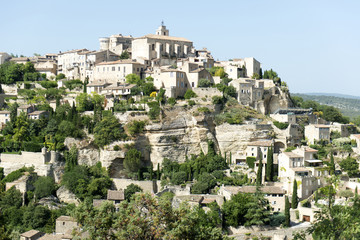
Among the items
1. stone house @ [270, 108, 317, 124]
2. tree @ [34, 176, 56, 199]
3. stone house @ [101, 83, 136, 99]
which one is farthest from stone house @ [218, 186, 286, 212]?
stone house @ [101, 83, 136, 99]

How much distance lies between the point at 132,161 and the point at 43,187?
9.08 metres

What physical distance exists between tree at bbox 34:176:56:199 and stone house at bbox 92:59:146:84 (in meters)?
19.4

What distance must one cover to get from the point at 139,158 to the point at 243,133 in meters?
11.7

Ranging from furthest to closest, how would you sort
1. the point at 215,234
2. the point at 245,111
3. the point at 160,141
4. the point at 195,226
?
the point at 245,111 < the point at 160,141 < the point at 215,234 < the point at 195,226

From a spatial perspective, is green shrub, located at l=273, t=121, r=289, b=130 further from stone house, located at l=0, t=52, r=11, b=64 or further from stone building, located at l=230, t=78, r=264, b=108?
stone house, located at l=0, t=52, r=11, b=64

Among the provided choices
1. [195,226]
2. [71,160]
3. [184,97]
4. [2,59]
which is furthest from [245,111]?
[2,59]

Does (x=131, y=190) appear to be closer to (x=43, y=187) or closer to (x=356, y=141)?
(x=43, y=187)

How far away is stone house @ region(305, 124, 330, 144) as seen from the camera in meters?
51.7

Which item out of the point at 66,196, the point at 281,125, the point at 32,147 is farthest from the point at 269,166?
the point at 32,147

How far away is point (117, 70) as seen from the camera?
63.8 metres

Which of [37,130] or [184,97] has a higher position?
[184,97]

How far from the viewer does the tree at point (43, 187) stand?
45.7 m

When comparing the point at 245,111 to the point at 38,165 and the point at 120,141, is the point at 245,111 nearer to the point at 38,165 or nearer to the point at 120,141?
the point at 120,141

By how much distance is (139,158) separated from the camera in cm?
4928
